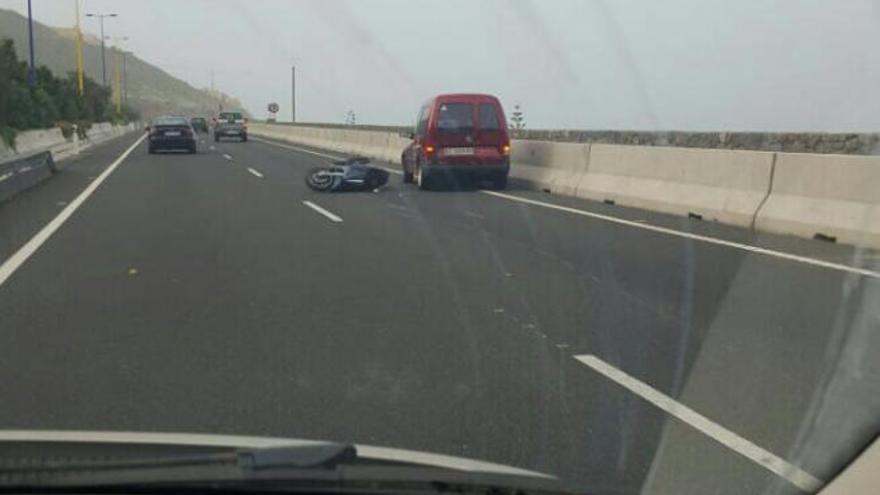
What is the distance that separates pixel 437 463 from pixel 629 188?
1461 centimetres

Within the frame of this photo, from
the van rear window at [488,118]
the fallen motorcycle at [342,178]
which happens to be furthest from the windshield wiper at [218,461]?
the van rear window at [488,118]

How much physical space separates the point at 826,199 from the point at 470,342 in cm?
686

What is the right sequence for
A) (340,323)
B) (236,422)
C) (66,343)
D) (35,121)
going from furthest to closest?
(35,121) < (340,323) < (66,343) < (236,422)

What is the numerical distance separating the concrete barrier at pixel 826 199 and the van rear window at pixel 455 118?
339 inches

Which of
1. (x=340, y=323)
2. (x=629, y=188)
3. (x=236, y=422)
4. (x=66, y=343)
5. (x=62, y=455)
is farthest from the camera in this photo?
(x=629, y=188)

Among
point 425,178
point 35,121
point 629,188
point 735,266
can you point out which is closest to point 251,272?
point 735,266

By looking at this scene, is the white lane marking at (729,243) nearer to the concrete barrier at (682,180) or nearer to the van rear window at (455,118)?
the concrete barrier at (682,180)

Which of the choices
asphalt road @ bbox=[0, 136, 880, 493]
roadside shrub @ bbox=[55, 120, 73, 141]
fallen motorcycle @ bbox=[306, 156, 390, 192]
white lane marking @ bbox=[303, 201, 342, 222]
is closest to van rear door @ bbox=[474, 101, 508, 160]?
fallen motorcycle @ bbox=[306, 156, 390, 192]

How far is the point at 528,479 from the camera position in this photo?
10.3 feet

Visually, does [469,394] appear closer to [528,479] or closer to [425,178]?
[528,479]

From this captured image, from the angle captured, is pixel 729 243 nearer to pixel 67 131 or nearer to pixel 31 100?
pixel 67 131

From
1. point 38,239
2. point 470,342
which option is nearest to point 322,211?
point 38,239

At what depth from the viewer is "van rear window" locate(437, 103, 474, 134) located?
21.2 meters

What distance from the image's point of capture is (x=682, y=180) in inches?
626
